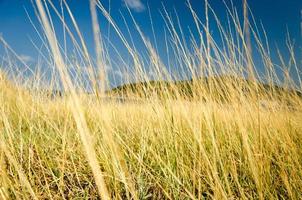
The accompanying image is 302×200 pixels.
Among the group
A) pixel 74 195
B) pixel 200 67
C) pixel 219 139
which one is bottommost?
pixel 74 195

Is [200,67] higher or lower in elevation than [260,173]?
higher

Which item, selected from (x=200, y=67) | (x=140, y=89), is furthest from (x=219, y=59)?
(x=140, y=89)

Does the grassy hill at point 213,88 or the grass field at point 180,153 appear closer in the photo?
the grass field at point 180,153

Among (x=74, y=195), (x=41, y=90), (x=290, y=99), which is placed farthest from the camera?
(x=41, y=90)

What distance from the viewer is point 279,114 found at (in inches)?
74.3

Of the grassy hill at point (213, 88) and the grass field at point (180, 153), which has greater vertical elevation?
the grassy hill at point (213, 88)

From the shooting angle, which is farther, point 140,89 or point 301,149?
point 140,89

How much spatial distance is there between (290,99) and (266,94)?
326mm

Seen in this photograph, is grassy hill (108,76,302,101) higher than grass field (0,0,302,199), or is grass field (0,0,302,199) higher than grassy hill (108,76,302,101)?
grassy hill (108,76,302,101)

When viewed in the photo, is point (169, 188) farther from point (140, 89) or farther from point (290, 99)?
point (290, 99)

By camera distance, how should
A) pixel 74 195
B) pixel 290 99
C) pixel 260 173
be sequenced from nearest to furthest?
pixel 260 173 → pixel 74 195 → pixel 290 99

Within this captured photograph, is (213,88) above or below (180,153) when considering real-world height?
above

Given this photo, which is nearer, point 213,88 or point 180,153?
point 180,153

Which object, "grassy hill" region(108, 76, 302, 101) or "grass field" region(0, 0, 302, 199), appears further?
"grassy hill" region(108, 76, 302, 101)
